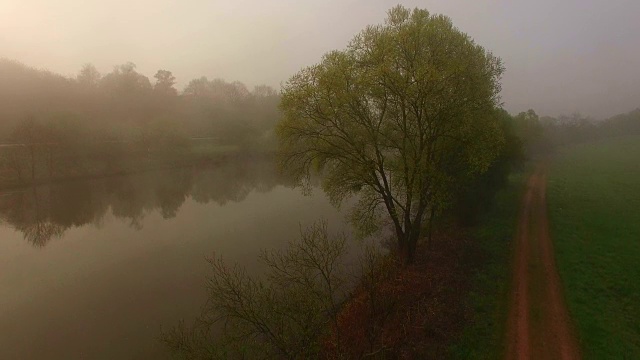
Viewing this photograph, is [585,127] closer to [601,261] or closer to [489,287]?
[601,261]

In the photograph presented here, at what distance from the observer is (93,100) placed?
9456 cm

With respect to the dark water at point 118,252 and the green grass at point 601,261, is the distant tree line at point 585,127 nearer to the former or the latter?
the green grass at point 601,261

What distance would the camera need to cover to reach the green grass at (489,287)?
14734mm

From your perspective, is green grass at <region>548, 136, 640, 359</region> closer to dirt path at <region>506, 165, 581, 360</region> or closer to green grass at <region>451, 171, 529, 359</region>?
dirt path at <region>506, 165, 581, 360</region>

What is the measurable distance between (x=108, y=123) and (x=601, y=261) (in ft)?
309

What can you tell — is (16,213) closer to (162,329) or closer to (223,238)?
(223,238)

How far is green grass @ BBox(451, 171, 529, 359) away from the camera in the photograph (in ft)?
48.3

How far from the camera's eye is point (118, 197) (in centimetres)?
4872

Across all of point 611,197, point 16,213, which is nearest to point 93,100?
→ point 16,213

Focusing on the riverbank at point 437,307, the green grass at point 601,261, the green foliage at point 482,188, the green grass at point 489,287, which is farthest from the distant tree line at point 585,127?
the riverbank at point 437,307

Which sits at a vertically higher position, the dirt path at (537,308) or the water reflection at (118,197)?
the water reflection at (118,197)

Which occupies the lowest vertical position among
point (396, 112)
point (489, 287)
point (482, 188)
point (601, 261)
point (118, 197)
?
point (601, 261)

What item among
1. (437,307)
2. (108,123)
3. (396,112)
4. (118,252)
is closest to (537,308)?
(437,307)

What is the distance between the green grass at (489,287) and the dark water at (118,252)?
43.9ft
